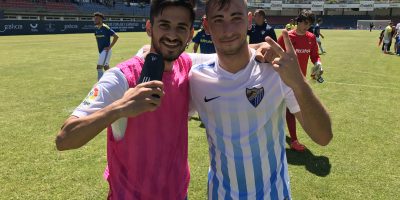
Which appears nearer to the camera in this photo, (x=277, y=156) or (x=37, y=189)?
(x=277, y=156)

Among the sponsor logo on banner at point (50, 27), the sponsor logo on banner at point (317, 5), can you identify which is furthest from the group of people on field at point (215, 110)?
the sponsor logo on banner at point (317, 5)

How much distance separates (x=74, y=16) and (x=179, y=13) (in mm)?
59941

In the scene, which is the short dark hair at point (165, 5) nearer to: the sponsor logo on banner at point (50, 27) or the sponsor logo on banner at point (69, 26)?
the sponsor logo on banner at point (50, 27)

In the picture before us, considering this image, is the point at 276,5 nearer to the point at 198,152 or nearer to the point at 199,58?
the point at 198,152

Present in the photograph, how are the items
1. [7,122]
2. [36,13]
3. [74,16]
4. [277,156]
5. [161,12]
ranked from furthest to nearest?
1. [74,16]
2. [36,13]
3. [7,122]
4. [277,156]
5. [161,12]

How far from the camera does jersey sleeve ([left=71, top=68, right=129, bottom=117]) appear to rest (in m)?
1.87

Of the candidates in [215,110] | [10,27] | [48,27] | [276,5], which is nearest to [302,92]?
[215,110]

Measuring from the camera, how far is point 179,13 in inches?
83.7

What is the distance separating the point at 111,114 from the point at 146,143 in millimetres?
466

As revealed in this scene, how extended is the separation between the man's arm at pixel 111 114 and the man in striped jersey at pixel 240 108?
83cm

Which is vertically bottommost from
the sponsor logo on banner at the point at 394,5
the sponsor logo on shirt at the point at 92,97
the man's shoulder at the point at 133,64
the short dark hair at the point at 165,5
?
the sponsor logo on shirt at the point at 92,97

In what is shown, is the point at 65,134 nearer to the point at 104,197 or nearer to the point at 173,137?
the point at 173,137

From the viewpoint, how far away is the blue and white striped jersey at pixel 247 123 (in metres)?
2.40

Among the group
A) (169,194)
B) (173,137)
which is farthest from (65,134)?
(169,194)
